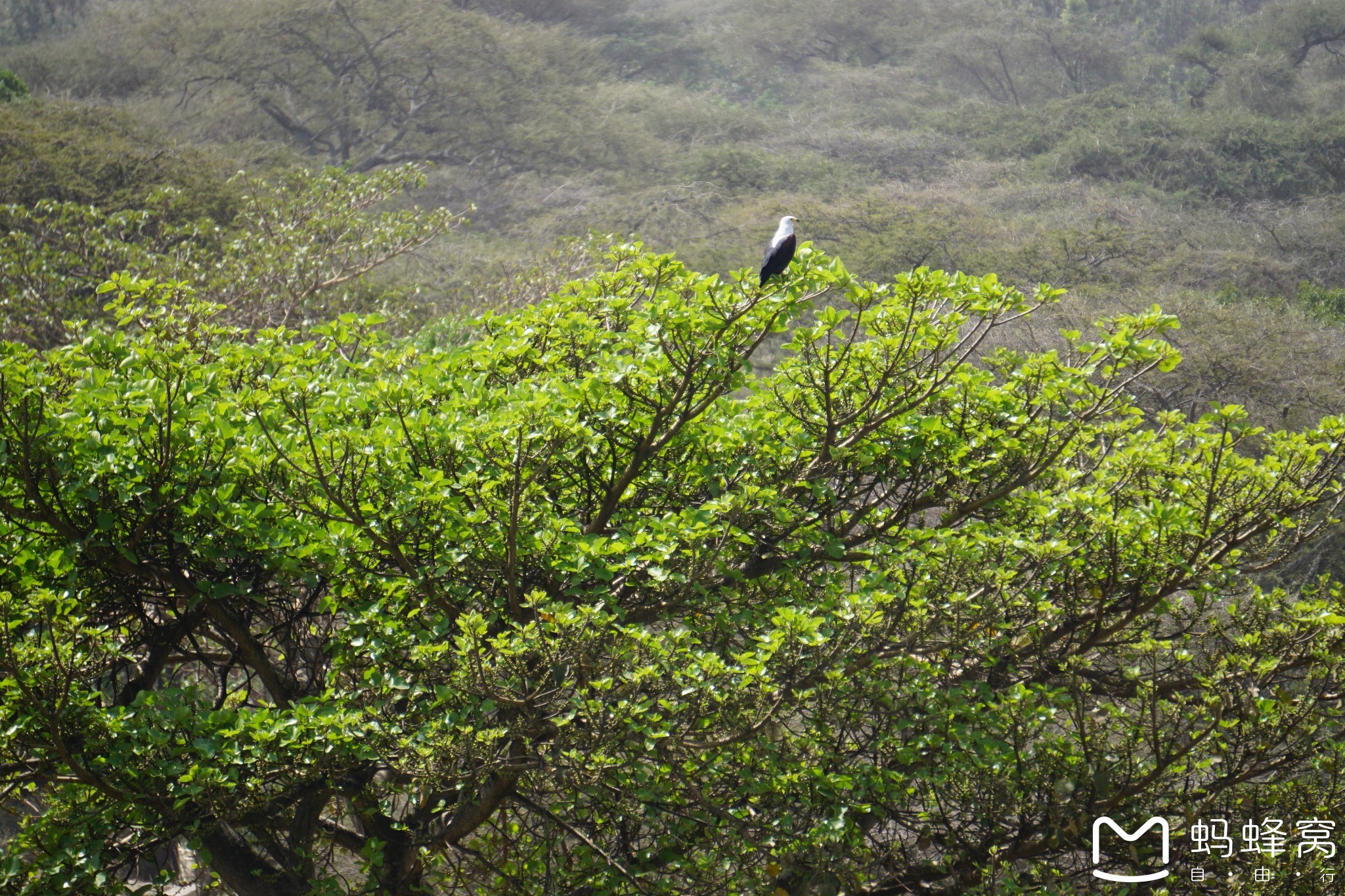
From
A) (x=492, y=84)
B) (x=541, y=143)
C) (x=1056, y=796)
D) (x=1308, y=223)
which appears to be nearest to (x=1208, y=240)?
(x=1308, y=223)

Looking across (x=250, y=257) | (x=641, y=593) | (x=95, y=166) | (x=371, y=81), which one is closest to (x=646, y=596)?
(x=641, y=593)

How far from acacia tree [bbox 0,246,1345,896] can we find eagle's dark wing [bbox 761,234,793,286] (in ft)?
0.46

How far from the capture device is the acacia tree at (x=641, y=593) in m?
3.98

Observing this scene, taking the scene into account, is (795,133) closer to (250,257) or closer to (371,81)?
(371,81)

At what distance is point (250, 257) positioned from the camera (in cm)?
1148

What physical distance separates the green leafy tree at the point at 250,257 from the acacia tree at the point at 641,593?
5627 mm

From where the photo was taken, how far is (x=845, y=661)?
4.48m

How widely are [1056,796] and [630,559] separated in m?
2.19

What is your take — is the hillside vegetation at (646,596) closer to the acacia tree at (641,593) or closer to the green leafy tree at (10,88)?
the acacia tree at (641,593)

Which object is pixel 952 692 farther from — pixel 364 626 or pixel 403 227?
pixel 403 227

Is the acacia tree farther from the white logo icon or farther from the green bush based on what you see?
the green bush

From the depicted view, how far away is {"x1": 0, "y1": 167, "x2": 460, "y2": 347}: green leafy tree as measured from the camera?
423 inches

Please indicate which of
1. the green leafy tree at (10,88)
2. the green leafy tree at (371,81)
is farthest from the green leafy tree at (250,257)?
the green leafy tree at (371,81)

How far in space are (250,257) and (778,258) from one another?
879 centimetres
